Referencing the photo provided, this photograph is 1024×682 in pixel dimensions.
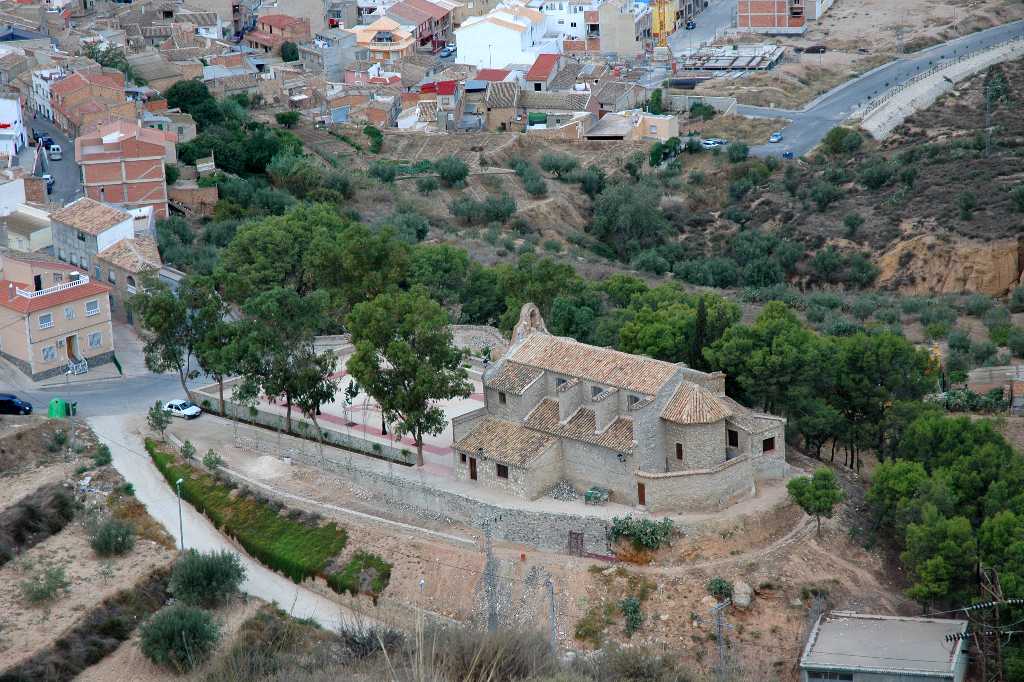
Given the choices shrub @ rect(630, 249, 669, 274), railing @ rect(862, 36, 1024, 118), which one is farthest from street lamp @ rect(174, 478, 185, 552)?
railing @ rect(862, 36, 1024, 118)

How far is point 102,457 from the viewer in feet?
168

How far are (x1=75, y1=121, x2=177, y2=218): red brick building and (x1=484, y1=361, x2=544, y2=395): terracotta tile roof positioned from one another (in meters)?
30.8

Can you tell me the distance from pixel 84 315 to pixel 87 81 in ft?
109

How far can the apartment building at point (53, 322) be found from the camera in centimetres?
5656

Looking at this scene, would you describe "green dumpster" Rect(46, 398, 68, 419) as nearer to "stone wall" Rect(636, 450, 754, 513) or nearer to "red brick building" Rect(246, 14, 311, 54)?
"stone wall" Rect(636, 450, 754, 513)

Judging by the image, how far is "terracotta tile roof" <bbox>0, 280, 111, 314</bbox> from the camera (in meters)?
56.4

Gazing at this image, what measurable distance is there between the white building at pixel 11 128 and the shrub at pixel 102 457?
2972 centimetres

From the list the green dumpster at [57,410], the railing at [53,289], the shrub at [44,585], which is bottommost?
the shrub at [44,585]

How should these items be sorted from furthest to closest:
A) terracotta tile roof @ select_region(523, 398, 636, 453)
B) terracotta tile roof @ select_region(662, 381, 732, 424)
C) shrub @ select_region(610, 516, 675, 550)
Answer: terracotta tile roof @ select_region(523, 398, 636, 453)
terracotta tile roof @ select_region(662, 381, 732, 424)
shrub @ select_region(610, 516, 675, 550)

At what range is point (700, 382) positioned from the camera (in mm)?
47844

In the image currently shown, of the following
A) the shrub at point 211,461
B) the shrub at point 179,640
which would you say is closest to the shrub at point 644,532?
the shrub at point 179,640

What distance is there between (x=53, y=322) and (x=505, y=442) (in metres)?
19.6

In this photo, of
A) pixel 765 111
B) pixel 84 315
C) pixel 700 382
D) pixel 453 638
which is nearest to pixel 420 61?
pixel 765 111

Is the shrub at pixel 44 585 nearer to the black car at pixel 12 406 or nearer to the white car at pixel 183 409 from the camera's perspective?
the black car at pixel 12 406
